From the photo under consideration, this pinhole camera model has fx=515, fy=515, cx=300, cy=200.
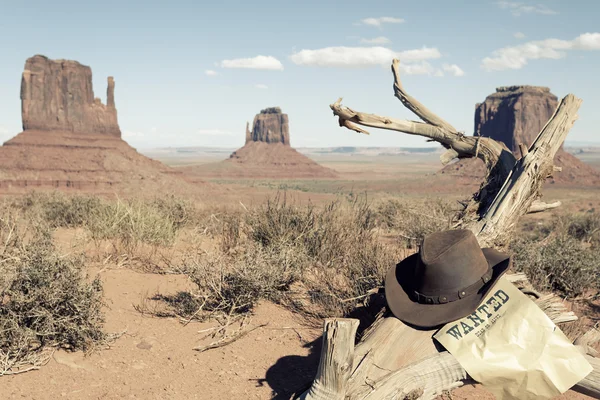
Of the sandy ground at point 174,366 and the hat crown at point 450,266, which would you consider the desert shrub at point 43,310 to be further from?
the hat crown at point 450,266

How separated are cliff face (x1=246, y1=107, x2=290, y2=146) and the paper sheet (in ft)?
437

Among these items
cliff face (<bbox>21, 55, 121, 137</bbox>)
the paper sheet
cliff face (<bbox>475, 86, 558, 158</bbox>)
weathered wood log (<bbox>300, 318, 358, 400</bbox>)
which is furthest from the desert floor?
cliff face (<bbox>475, 86, 558, 158</bbox>)

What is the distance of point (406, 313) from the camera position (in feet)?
11.7

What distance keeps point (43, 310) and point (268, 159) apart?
123 meters

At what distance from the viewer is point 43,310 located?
413cm

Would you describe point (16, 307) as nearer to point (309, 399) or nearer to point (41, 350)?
point (41, 350)

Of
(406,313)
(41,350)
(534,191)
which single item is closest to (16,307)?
(41,350)

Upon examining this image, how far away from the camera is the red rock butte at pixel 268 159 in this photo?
11262cm

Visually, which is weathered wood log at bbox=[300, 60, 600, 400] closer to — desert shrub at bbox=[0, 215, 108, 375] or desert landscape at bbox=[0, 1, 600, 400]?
desert landscape at bbox=[0, 1, 600, 400]

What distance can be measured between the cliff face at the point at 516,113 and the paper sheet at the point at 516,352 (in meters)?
87.0

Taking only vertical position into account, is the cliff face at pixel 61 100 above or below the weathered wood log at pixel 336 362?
above

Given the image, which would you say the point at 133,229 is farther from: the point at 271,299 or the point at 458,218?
the point at 458,218

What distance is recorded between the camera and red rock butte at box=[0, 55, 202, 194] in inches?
1954

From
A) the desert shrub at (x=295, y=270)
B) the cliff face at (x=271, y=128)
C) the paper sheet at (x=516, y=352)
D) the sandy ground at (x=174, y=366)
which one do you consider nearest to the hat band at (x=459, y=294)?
the paper sheet at (x=516, y=352)
